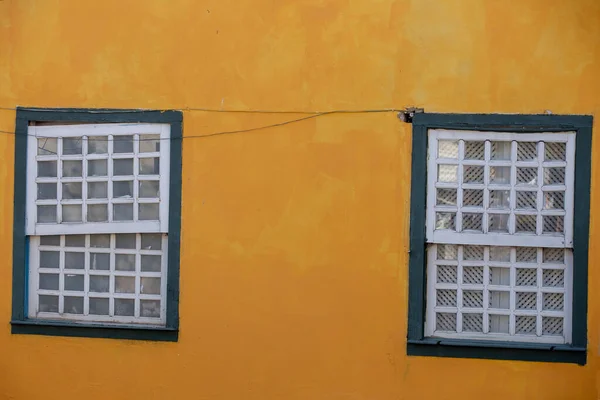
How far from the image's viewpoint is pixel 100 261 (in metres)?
6.79

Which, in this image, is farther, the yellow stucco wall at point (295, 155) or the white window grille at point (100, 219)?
the white window grille at point (100, 219)

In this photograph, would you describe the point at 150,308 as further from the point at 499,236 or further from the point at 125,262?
the point at 499,236

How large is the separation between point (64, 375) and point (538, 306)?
3.81m

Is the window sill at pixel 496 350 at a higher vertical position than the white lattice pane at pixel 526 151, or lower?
lower

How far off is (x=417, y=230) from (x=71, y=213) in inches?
111

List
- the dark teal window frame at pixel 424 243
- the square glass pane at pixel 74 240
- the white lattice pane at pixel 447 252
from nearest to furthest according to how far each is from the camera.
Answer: the dark teal window frame at pixel 424 243 < the white lattice pane at pixel 447 252 < the square glass pane at pixel 74 240

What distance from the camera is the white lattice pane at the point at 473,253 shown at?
20.8ft

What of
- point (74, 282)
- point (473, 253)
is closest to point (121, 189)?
point (74, 282)

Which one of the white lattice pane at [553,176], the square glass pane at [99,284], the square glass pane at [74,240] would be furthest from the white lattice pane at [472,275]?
the square glass pane at [74,240]

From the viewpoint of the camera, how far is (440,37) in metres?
6.29

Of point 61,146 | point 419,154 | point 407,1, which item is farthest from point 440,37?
point 61,146

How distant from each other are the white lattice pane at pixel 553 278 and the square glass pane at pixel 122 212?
3.30 m

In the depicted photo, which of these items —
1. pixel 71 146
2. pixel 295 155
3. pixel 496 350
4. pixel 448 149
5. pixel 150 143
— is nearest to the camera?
pixel 496 350

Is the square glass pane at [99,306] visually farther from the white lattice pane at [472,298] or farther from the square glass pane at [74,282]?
the white lattice pane at [472,298]
